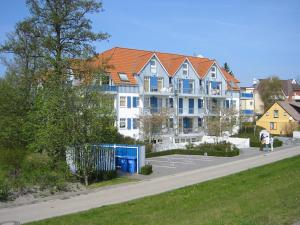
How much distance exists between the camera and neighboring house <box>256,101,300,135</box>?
6638 cm

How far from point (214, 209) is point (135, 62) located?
132 feet

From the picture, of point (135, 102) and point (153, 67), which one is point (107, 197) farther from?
point (153, 67)

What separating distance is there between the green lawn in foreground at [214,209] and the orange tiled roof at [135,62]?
31159 millimetres

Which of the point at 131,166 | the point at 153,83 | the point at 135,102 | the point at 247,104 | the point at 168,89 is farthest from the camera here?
the point at 247,104

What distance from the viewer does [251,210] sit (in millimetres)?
10477

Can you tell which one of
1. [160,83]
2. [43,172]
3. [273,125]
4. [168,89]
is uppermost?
[160,83]

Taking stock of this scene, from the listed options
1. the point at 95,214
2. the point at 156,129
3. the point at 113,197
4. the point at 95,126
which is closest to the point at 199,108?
the point at 156,129

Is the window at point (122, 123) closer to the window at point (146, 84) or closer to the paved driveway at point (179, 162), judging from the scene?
the window at point (146, 84)

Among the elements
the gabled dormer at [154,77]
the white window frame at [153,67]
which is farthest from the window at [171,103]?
the white window frame at [153,67]

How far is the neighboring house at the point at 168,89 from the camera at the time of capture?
47.5m

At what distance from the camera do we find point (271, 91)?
92.2 m

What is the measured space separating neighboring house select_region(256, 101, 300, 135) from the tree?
72.3ft

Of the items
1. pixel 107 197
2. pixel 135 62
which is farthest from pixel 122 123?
pixel 107 197

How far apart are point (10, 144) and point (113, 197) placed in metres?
12.7
